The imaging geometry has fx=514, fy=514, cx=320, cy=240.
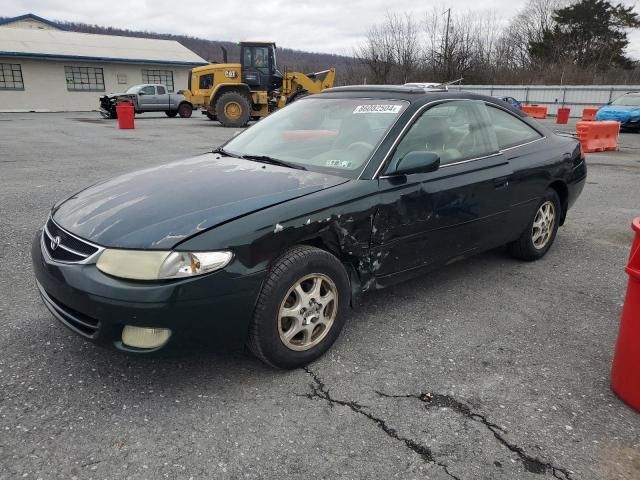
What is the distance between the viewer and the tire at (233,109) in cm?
1844

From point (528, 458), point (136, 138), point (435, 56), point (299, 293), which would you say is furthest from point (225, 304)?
point (435, 56)

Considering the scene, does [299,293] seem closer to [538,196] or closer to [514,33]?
[538,196]

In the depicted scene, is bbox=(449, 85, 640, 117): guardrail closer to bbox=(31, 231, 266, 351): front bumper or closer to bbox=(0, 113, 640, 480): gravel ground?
bbox=(0, 113, 640, 480): gravel ground

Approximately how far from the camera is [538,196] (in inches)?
174

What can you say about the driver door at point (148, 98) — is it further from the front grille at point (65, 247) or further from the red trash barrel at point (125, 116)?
the front grille at point (65, 247)

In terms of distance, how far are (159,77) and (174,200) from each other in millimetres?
36936

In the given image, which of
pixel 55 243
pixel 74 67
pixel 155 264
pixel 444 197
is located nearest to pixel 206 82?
pixel 444 197

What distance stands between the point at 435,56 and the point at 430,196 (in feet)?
141

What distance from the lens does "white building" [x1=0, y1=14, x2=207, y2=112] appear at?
3130 cm

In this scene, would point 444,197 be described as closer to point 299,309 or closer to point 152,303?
point 299,309

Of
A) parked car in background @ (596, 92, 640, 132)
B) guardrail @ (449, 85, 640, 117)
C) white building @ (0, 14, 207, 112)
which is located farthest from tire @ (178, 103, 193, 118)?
parked car in background @ (596, 92, 640, 132)

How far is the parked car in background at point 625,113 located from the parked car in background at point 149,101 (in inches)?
720

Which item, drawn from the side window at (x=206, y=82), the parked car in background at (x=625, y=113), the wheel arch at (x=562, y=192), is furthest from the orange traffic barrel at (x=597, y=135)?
the side window at (x=206, y=82)

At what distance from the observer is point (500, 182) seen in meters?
3.95
